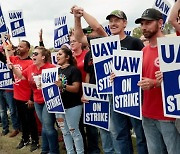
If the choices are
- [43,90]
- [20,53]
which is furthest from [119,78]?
[20,53]

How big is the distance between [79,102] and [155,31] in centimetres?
209

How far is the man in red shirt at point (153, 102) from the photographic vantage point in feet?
11.0

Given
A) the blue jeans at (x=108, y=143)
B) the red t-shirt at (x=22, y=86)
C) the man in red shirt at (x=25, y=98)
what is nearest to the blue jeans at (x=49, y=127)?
the man in red shirt at (x=25, y=98)

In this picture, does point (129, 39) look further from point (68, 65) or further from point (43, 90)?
point (43, 90)

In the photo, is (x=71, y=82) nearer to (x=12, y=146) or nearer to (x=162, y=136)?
(x=162, y=136)

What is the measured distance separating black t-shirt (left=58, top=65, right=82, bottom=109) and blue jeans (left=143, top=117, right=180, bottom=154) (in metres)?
1.70

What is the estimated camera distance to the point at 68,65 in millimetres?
5145

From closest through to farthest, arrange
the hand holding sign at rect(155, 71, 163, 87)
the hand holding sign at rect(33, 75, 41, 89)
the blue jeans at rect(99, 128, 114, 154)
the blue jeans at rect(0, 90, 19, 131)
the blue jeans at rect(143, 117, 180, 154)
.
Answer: the hand holding sign at rect(155, 71, 163, 87) < the blue jeans at rect(143, 117, 180, 154) < the blue jeans at rect(99, 128, 114, 154) < the hand holding sign at rect(33, 75, 41, 89) < the blue jeans at rect(0, 90, 19, 131)

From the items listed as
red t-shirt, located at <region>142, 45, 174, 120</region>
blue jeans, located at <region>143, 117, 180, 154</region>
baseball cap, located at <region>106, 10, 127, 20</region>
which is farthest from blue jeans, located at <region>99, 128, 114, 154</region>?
baseball cap, located at <region>106, 10, 127, 20</region>

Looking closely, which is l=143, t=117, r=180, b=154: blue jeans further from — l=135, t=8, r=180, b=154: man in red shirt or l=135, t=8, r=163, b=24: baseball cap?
l=135, t=8, r=163, b=24: baseball cap

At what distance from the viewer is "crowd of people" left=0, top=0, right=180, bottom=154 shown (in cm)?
342

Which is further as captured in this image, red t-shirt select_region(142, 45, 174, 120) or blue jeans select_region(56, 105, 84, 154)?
blue jeans select_region(56, 105, 84, 154)

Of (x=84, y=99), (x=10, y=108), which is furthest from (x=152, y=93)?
(x=10, y=108)

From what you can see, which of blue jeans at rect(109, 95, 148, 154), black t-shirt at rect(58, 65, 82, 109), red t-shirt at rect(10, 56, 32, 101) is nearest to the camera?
blue jeans at rect(109, 95, 148, 154)
